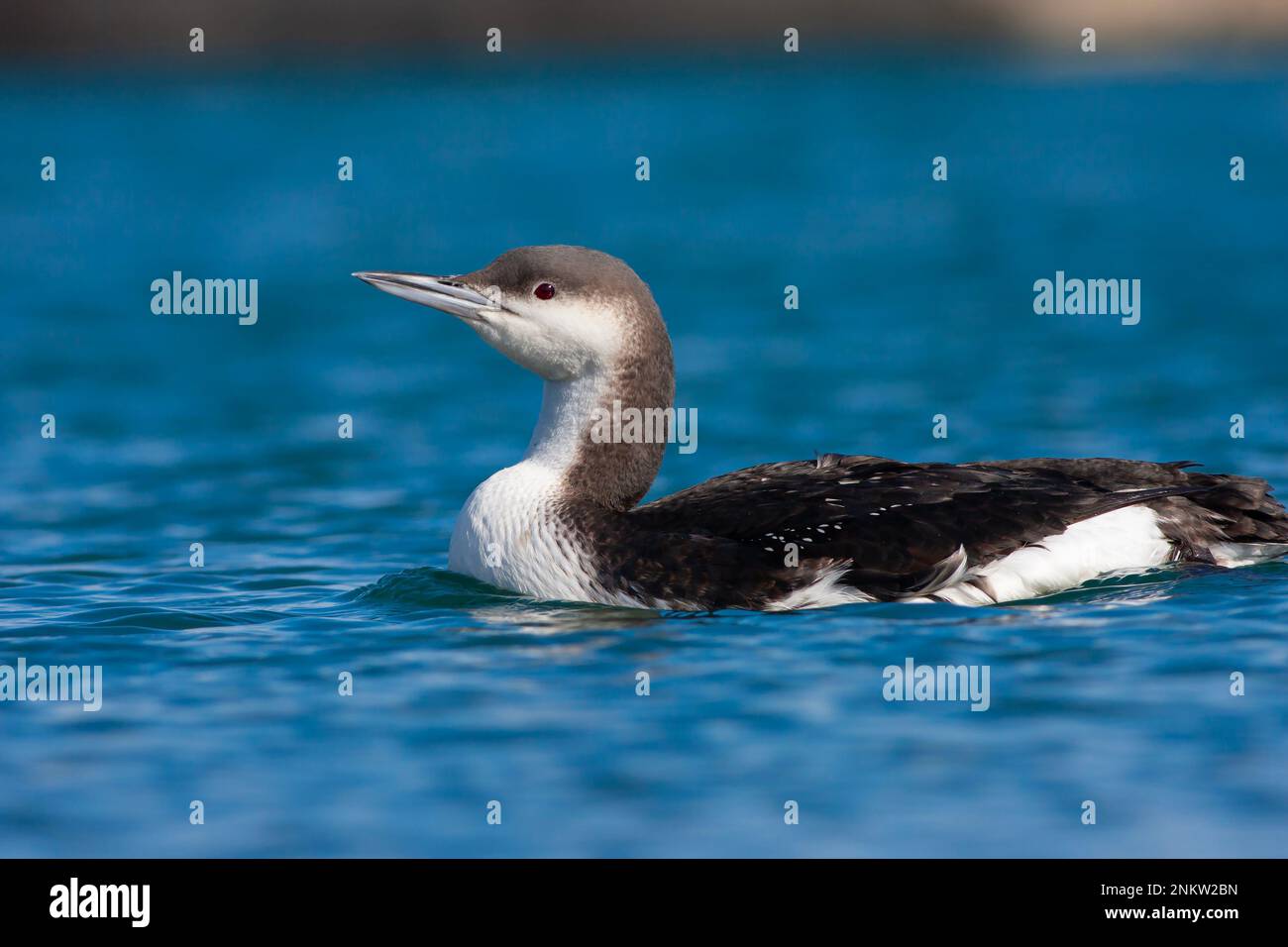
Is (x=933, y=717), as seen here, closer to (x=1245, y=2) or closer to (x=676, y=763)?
(x=676, y=763)

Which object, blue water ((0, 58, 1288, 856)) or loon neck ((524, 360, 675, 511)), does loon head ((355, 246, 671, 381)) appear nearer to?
loon neck ((524, 360, 675, 511))

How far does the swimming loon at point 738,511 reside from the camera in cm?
726

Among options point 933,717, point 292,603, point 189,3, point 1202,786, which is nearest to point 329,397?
point 292,603

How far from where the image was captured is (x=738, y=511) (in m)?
7.44

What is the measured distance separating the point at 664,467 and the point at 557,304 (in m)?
3.53

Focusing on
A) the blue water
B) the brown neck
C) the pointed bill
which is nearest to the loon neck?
the brown neck

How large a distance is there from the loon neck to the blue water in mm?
582

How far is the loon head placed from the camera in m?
7.65

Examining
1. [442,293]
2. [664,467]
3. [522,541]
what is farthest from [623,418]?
[664,467]

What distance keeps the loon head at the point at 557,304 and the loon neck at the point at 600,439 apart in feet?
0.23

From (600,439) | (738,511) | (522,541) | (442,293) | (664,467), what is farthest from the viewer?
(664,467)

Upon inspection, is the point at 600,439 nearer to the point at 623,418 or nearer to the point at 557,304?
the point at 623,418

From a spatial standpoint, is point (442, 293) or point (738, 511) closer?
point (738, 511)

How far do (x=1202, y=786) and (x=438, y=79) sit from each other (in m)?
30.1
